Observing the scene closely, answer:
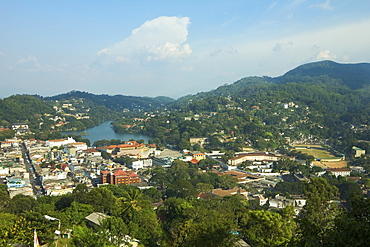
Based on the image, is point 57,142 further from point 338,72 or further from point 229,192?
point 338,72

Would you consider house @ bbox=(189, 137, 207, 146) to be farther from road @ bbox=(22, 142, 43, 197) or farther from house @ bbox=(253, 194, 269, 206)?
house @ bbox=(253, 194, 269, 206)

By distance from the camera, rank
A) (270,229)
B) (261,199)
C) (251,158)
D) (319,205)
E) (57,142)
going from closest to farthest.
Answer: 1. (270,229)
2. (319,205)
3. (261,199)
4. (251,158)
5. (57,142)

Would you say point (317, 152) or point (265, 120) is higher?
point (265, 120)

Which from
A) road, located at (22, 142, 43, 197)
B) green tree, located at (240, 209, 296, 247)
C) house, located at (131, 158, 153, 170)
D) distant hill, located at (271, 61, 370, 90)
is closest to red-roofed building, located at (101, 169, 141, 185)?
road, located at (22, 142, 43, 197)

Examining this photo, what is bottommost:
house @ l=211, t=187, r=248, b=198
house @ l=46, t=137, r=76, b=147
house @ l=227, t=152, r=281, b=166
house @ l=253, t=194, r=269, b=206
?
house @ l=227, t=152, r=281, b=166

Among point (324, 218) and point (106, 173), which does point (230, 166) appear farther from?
point (324, 218)

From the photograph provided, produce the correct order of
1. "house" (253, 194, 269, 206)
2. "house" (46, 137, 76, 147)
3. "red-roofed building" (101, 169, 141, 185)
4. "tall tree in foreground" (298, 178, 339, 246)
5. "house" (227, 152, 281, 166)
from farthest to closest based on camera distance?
"house" (46, 137, 76, 147) < "house" (227, 152, 281, 166) < "red-roofed building" (101, 169, 141, 185) < "house" (253, 194, 269, 206) < "tall tree in foreground" (298, 178, 339, 246)

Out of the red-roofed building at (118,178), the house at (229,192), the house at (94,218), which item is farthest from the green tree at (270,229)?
the red-roofed building at (118,178)

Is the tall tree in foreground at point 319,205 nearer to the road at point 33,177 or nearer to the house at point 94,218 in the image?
the house at point 94,218

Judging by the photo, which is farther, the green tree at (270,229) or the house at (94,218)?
the house at (94,218)

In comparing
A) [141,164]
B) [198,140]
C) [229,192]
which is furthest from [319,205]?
[198,140]

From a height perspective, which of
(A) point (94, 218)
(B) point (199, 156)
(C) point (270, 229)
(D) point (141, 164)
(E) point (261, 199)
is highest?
(C) point (270, 229)

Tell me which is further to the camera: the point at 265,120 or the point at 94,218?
the point at 265,120
